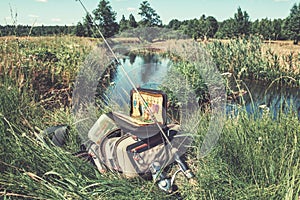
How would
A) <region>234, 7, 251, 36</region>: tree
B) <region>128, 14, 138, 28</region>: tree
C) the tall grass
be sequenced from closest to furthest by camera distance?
1. <region>128, 14, 138, 28</region>: tree
2. the tall grass
3. <region>234, 7, 251, 36</region>: tree

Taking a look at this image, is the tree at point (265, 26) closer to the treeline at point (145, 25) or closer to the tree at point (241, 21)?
the treeline at point (145, 25)

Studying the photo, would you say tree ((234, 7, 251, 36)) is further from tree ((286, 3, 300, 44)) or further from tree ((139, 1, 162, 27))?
tree ((139, 1, 162, 27))

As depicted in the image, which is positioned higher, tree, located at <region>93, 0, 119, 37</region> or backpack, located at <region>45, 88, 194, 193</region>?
tree, located at <region>93, 0, 119, 37</region>

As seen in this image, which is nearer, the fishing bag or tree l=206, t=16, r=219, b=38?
the fishing bag

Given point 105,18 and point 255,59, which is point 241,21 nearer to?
point 255,59

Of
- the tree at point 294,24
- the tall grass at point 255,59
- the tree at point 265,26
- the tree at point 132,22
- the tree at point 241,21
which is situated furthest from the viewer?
the tree at point 265,26

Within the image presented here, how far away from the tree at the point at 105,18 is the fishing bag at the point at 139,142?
1429 mm

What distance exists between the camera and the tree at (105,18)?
9.39 ft

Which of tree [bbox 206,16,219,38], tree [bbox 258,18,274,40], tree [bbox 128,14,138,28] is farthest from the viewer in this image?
tree [bbox 258,18,274,40]

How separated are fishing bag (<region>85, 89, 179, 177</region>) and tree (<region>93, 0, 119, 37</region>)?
1.43 metres

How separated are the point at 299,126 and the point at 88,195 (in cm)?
119

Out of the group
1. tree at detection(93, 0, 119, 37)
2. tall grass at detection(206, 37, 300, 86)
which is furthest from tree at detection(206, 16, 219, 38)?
tree at detection(93, 0, 119, 37)

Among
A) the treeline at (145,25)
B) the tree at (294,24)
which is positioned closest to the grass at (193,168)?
the treeline at (145,25)

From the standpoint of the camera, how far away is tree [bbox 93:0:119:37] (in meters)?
2.86
